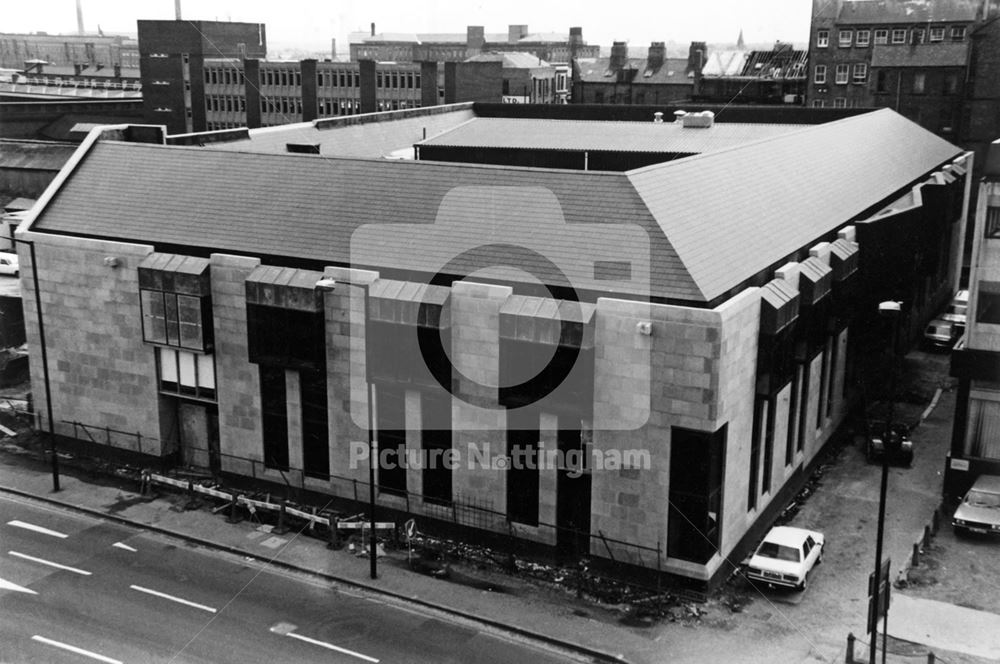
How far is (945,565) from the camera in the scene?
3002cm

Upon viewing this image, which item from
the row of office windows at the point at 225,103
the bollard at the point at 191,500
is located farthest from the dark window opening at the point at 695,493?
the row of office windows at the point at 225,103

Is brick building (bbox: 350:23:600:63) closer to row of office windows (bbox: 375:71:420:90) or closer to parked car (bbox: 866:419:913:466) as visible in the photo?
row of office windows (bbox: 375:71:420:90)

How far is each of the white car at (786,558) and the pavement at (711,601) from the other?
49cm

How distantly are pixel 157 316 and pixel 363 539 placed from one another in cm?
1102

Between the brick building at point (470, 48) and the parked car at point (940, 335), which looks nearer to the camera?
the parked car at point (940, 335)

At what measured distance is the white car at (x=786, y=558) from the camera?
2811 centimetres

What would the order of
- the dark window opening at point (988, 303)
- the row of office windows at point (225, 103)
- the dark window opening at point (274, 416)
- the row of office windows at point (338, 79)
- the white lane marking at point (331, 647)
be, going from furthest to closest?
1. the row of office windows at point (225, 103)
2. the row of office windows at point (338, 79)
3. the dark window opening at point (274, 416)
4. the dark window opening at point (988, 303)
5. the white lane marking at point (331, 647)

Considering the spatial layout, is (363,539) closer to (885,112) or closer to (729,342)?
(729,342)

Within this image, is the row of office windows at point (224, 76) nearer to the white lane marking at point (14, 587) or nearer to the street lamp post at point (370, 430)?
the street lamp post at point (370, 430)

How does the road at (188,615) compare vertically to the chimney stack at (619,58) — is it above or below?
below

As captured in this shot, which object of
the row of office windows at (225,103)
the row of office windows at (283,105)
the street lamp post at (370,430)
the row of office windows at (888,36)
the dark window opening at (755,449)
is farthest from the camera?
the row of office windows at (283,105)

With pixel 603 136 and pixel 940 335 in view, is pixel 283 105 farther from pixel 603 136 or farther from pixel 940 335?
pixel 940 335

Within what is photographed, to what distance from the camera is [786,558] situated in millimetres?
28672

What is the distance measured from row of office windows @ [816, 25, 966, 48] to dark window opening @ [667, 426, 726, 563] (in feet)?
266
